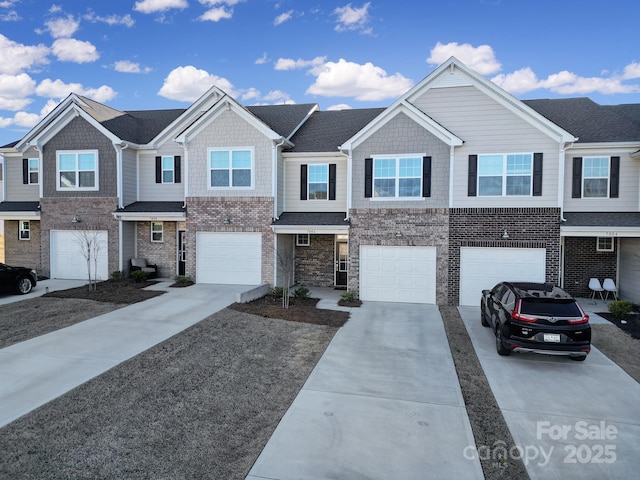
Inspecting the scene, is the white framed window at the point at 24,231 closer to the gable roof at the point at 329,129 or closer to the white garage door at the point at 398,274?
the gable roof at the point at 329,129

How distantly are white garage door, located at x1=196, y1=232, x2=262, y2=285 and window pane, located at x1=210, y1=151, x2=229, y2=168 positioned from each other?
9.31 feet

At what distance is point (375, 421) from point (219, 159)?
12.9 m

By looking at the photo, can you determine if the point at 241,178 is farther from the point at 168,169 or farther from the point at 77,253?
the point at 77,253

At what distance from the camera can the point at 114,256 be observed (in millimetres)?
17469

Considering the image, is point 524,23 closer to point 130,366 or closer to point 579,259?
point 579,259

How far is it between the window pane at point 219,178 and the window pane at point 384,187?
6065mm

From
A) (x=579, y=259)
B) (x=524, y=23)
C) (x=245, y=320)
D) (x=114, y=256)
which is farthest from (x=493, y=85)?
(x=114, y=256)

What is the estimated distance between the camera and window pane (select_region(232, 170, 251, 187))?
16141mm

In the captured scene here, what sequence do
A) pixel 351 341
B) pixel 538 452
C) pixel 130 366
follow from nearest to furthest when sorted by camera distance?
pixel 538 452 → pixel 130 366 → pixel 351 341

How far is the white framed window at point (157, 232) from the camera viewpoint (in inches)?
715

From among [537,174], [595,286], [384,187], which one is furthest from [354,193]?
[595,286]

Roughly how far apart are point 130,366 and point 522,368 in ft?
26.4

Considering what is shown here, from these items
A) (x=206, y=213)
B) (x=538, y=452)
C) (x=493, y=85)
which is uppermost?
(x=493, y=85)

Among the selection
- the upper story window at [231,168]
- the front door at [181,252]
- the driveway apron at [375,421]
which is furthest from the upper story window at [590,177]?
the front door at [181,252]
